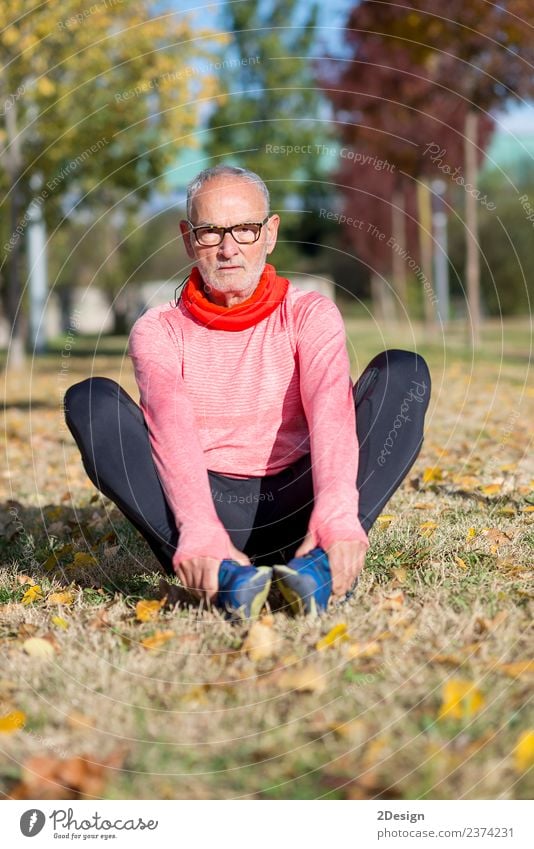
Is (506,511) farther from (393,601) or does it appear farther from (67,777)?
(67,777)

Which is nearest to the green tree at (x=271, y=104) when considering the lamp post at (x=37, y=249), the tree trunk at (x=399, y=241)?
the tree trunk at (x=399, y=241)

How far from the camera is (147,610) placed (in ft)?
9.32

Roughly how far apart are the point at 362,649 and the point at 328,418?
653mm

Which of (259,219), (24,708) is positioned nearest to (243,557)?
(24,708)

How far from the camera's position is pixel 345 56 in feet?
55.6

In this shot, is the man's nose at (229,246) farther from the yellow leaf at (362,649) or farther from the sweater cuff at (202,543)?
the yellow leaf at (362,649)

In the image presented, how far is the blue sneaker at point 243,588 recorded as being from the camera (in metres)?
2.50

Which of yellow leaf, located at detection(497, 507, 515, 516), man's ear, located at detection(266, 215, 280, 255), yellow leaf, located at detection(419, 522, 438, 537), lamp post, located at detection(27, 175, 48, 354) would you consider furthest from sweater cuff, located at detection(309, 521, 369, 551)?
lamp post, located at detection(27, 175, 48, 354)

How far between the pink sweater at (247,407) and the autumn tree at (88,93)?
757 cm

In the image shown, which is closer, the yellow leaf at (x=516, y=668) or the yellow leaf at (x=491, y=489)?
the yellow leaf at (x=516, y=668)

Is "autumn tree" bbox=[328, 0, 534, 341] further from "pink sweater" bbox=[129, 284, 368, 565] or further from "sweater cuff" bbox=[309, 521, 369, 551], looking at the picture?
"sweater cuff" bbox=[309, 521, 369, 551]

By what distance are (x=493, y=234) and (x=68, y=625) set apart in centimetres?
3575

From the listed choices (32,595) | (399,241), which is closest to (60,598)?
(32,595)
